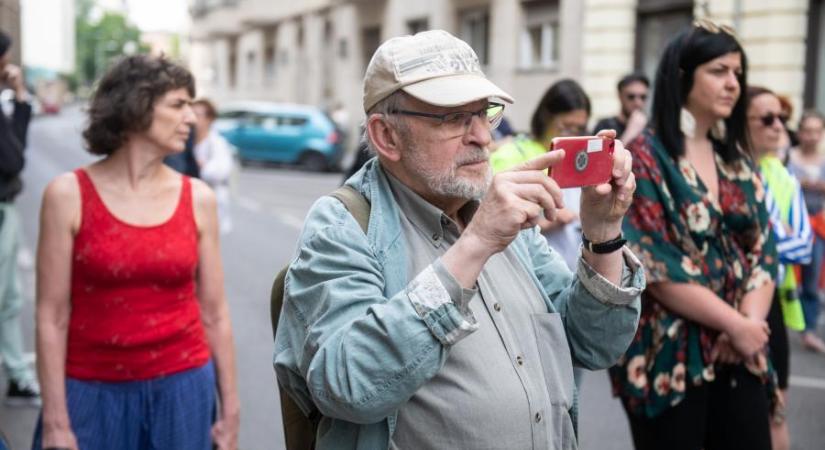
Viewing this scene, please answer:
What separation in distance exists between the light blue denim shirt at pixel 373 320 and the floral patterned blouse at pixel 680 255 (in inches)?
40.4

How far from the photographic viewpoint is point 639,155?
3.40 m

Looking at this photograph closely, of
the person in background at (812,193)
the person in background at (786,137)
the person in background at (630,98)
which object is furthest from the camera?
the person in background at (812,193)

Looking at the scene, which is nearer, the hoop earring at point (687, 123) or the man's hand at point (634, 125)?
the hoop earring at point (687, 123)

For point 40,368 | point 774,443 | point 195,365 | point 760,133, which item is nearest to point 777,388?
point 774,443

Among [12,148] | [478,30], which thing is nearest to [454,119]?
[12,148]

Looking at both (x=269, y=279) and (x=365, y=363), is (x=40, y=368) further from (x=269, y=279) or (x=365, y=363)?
(x=269, y=279)

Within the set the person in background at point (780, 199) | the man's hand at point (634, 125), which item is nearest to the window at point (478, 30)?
the man's hand at point (634, 125)

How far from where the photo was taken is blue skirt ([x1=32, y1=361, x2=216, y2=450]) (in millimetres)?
3082

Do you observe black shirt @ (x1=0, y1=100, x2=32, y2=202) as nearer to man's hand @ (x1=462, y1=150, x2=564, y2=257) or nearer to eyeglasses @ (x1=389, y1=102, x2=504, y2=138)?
eyeglasses @ (x1=389, y1=102, x2=504, y2=138)

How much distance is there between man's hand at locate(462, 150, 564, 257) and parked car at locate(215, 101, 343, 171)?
23449 mm

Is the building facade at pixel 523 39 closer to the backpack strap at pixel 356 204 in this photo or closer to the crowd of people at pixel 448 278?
the backpack strap at pixel 356 204

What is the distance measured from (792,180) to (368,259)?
3.08 m

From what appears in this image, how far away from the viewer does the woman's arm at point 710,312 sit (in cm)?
330

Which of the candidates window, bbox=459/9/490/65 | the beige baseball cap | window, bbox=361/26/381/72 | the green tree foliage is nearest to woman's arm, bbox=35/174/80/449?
the beige baseball cap
